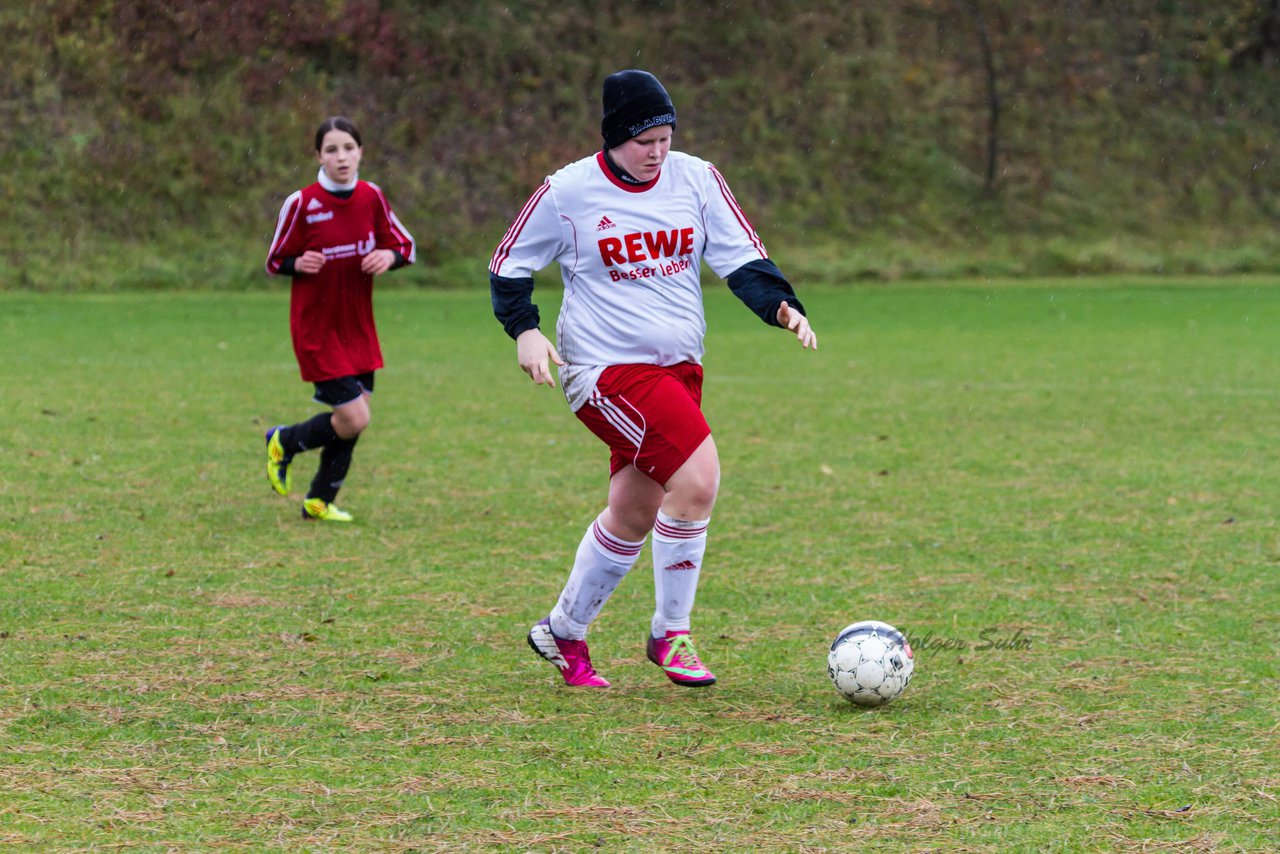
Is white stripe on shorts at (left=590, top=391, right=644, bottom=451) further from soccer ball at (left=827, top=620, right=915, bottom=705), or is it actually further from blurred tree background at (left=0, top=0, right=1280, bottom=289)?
blurred tree background at (left=0, top=0, right=1280, bottom=289)

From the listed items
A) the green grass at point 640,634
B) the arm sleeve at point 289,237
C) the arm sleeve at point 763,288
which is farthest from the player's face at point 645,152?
the arm sleeve at point 289,237

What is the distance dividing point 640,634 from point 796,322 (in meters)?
1.54

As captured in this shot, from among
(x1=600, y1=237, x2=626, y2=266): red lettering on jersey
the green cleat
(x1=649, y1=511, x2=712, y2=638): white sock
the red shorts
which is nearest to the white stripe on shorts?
the red shorts

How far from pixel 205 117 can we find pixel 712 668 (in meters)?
28.6

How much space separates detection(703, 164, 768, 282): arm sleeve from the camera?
5184 mm

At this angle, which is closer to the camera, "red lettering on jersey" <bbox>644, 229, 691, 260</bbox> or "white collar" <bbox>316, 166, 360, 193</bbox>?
"red lettering on jersey" <bbox>644, 229, 691, 260</bbox>

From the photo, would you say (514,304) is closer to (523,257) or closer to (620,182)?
(523,257)

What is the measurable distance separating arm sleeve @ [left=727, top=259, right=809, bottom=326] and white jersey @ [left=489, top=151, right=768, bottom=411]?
0.14ft

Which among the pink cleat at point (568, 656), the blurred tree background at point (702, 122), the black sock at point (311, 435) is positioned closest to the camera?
the pink cleat at point (568, 656)

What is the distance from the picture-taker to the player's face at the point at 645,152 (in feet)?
16.2

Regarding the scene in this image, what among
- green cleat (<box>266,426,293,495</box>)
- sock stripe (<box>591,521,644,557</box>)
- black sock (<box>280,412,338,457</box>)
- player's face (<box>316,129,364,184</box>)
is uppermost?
player's face (<box>316,129,364,184</box>)

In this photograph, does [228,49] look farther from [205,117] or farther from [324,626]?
[324,626]

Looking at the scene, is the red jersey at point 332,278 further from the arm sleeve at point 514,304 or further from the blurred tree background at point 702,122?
the blurred tree background at point 702,122

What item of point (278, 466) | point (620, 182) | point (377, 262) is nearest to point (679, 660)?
point (620, 182)
